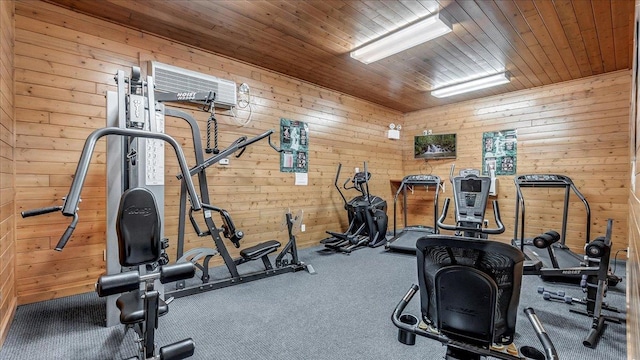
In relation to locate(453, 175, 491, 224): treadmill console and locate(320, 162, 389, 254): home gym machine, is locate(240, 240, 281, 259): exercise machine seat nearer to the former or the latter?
locate(320, 162, 389, 254): home gym machine

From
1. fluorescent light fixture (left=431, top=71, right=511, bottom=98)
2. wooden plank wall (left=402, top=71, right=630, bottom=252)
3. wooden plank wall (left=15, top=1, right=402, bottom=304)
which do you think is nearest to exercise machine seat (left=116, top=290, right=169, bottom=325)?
wooden plank wall (left=15, top=1, right=402, bottom=304)

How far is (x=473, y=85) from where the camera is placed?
501 cm

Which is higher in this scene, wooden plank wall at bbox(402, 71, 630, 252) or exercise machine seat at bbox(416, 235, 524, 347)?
wooden plank wall at bbox(402, 71, 630, 252)

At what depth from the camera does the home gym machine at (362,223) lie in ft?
16.4

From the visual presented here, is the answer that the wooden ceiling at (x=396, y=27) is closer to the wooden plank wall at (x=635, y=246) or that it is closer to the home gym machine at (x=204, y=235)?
the home gym machine at (x=204, y=235)

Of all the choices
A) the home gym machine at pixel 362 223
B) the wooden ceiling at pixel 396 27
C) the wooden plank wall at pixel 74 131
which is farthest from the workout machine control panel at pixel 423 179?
the wooden plank wall at pixel 74 131

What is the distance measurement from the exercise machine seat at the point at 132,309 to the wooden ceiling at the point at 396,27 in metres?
2.76

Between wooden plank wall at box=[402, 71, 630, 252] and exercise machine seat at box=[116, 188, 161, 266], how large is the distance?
5.95m

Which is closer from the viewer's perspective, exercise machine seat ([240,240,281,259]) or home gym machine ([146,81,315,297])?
home gym machine ([146,81,315,297])

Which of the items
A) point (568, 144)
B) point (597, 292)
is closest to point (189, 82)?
point (597, 292)

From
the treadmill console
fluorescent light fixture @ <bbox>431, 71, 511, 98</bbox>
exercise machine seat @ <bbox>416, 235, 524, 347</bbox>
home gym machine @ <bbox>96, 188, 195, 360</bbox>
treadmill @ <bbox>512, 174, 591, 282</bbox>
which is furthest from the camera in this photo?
fluorescent light fixture @ <bbox>431, 71, 511, 98</bbox>

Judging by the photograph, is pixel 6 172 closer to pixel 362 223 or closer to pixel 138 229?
pixel 138 229

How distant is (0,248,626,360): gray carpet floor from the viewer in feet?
6.72

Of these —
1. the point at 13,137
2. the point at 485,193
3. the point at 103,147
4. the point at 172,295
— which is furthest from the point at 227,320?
the point at 485,193
